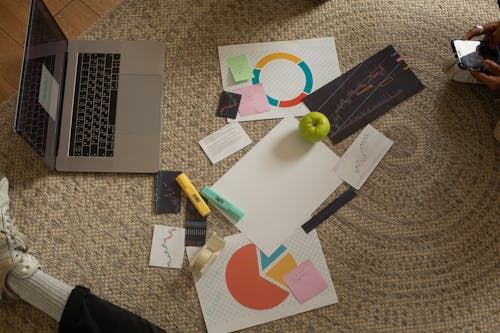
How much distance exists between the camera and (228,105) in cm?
117

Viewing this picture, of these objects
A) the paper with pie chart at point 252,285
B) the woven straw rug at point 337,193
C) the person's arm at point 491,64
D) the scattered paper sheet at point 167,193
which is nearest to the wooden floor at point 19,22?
the woven straw rug at point 337,193

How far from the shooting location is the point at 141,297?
1074 mm

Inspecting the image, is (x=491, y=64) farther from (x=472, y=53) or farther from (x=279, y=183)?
(x=279, y=183)

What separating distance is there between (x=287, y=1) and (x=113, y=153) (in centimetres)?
61

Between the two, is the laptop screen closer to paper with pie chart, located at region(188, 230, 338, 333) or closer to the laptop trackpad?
the laptop trackpad

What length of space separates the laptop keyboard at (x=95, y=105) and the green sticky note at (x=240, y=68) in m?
0.29

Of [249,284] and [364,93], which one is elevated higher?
[364,93]

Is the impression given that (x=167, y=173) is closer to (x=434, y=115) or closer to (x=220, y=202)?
(x=220, y=202)

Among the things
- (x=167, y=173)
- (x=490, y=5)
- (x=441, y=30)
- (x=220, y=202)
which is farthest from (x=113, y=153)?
(x=490, y=5)

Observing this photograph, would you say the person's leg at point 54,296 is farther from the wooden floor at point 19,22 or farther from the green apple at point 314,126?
the green apple at point 314,126

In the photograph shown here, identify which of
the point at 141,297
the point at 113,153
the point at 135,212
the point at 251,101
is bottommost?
the point at 141,297

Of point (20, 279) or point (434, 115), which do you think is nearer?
point (20, 279)

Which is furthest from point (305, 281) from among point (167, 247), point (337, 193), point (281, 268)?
point (167, 247)

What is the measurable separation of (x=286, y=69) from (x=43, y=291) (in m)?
0.78
